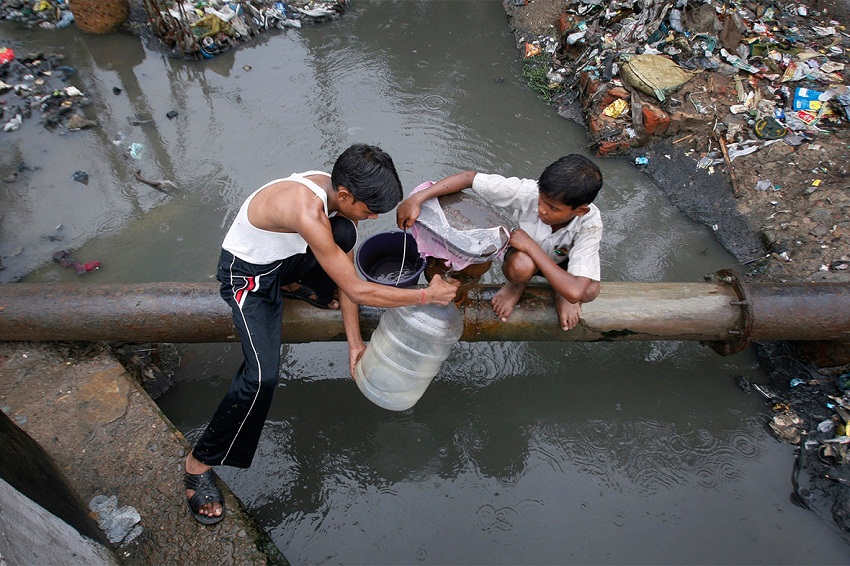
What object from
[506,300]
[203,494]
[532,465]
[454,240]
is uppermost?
[454,240]

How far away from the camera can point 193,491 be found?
8.12 ft

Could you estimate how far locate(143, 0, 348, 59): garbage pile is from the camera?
235 inches

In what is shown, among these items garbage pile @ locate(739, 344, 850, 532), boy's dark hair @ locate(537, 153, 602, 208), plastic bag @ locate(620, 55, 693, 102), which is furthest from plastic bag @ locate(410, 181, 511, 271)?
plastic bag @ locate(620, 55, 693, 102)

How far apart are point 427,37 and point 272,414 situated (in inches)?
209

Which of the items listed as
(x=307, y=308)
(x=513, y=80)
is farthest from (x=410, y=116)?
(x=307, y=308)

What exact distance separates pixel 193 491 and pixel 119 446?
531 mm

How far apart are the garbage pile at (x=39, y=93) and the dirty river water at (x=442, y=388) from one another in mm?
A: 160

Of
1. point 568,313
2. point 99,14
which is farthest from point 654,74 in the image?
point 99,14

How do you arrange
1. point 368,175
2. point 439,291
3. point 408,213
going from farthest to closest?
point 408,213 < point 439,291 < point 368,175

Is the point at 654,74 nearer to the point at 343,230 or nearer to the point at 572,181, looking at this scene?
the point at 572,181

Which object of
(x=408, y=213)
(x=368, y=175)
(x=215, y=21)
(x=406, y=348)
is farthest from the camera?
(x=215, y=21)

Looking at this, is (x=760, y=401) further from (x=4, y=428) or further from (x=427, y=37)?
(x=427, y=37)

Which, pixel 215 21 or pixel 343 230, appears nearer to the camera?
pixel 343 230

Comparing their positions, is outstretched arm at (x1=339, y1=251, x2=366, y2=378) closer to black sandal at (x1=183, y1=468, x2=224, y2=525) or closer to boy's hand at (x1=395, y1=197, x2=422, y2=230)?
boy's hand at (x1=395, y1=197, x2=422, y2=230)
